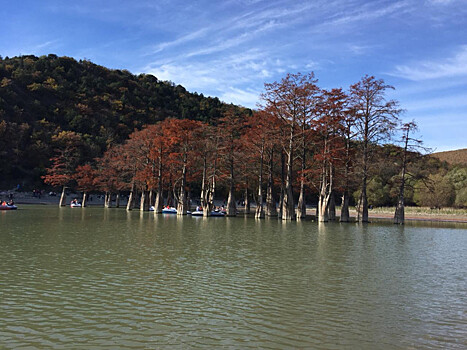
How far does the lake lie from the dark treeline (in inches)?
1290

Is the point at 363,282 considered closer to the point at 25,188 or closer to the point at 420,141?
the point at 420,141

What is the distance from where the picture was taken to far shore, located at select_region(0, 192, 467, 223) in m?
69.1

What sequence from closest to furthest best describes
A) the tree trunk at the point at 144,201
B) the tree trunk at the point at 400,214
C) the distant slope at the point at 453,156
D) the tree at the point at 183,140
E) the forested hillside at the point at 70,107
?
the tree trunk at the point at 400,214
the tree at the point at 183,140
the tree trunk at the point at 144,201
the forested hillside at the point at 70,107
the distant slope at the point at 453,156

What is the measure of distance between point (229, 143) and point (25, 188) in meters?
55.8

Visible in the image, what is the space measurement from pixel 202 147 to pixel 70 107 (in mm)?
73582

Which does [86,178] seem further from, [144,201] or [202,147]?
[202,147]

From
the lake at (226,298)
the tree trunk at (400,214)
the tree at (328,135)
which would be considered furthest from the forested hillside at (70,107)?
the lake at (226,298)

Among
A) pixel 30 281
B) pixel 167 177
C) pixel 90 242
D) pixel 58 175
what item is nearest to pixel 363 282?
pixel 30 281

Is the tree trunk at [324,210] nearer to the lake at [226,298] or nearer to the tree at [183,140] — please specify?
the tree at [183,140]

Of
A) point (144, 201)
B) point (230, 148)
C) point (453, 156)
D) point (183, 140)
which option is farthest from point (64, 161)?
point (453, 156)

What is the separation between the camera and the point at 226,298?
13117 millimetres

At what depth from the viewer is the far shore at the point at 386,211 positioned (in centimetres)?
6912

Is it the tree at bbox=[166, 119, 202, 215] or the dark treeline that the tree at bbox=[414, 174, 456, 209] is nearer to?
the dark treeline

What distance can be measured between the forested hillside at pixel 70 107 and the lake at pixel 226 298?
74.3 metres
